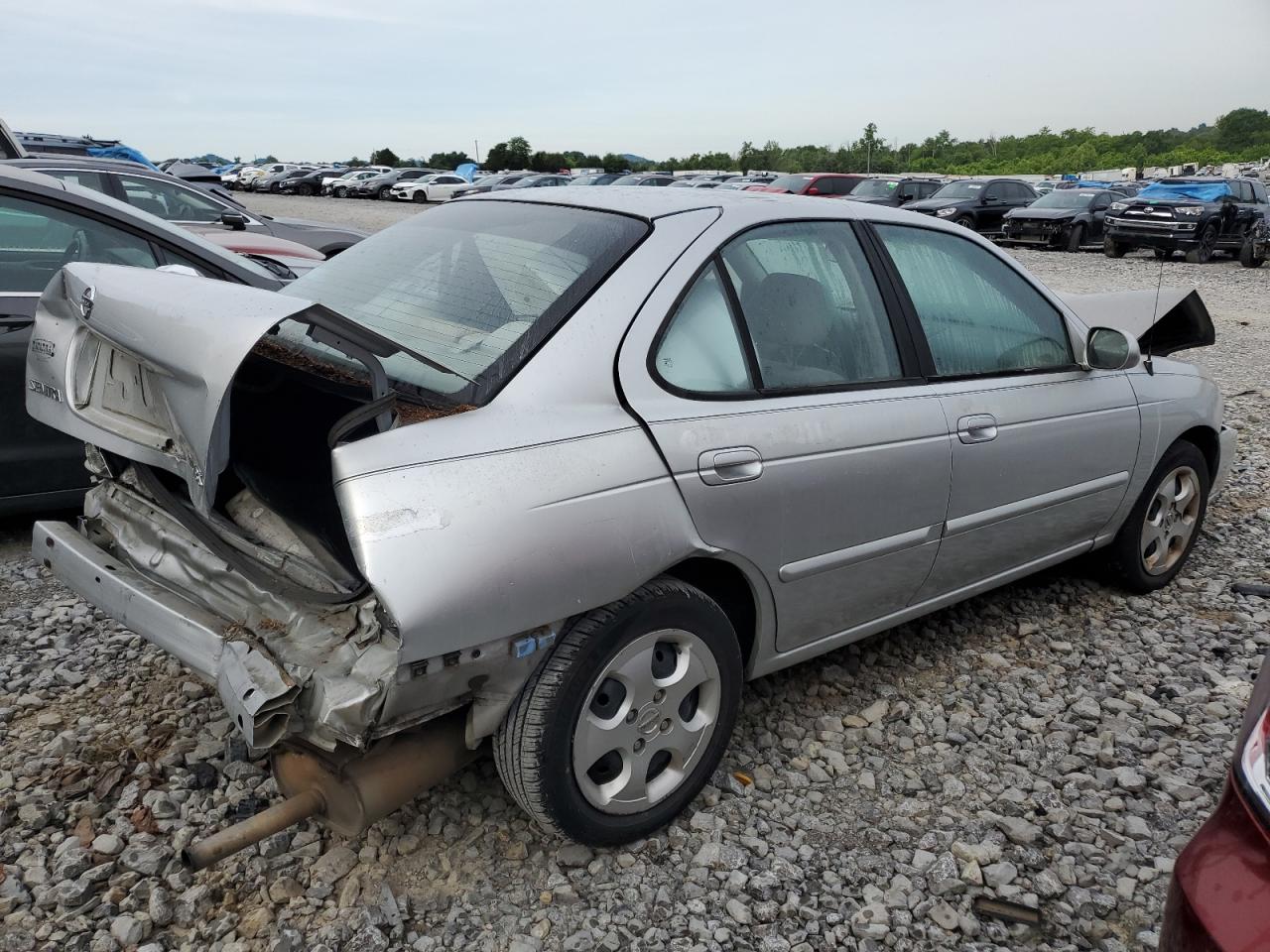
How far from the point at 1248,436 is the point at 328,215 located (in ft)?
87.2

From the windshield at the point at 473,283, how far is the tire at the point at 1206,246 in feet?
67.8

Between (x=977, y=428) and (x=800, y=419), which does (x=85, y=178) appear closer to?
(x=800, y=419)

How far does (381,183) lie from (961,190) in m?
26.8

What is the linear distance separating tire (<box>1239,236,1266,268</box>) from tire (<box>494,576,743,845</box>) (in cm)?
2096

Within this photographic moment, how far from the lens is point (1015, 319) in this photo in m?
3.53

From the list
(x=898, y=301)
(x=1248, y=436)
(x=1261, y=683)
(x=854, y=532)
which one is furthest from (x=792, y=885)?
(x=1248, y=436)

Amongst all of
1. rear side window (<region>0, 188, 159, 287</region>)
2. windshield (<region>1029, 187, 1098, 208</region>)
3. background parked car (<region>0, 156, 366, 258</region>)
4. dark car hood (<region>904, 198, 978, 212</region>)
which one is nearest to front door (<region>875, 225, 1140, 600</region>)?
rear side window (<region>0, 188, 159, 287</region>)

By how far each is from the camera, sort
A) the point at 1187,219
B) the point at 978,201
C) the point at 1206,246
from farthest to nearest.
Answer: the point at 978,201 → the point at 1206,246 → the point at 1187,219

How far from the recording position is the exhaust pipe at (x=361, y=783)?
223 centimetres

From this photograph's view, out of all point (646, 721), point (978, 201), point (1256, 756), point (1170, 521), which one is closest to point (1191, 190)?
point (978, 201)

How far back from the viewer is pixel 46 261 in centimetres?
430

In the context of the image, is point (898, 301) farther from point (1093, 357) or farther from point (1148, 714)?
point (1148, 714)

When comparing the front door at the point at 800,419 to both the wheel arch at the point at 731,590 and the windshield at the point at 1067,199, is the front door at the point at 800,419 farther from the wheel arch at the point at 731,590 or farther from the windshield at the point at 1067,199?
the windshield at the point at 1067,199

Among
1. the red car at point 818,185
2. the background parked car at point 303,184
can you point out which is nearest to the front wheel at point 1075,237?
the red car at point 818,185
